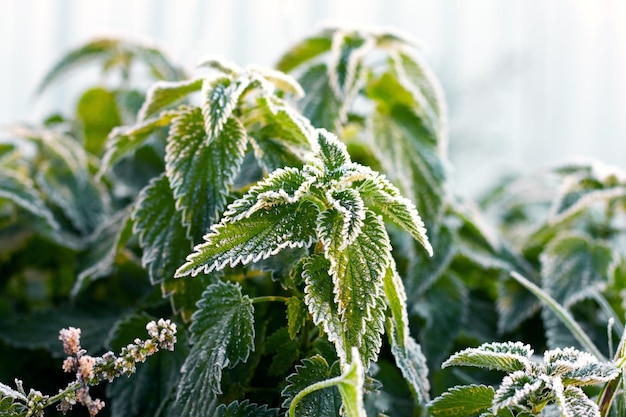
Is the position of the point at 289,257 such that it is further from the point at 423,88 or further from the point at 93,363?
the point at 423,88

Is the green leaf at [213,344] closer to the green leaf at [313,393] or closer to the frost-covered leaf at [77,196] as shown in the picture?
the green leaf at [313,393]

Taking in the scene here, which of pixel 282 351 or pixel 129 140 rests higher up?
pixel 129 140

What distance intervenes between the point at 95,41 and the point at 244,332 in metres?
0.56

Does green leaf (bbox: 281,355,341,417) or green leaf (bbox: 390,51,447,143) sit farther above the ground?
green leaf (bbox: 390,51,447,143)

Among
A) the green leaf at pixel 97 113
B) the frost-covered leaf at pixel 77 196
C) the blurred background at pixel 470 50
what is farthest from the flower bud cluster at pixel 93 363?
the blurred background at pixel 470 50

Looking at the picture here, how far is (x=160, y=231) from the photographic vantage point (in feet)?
1.58

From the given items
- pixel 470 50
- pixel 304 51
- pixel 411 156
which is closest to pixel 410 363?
pixel 411 156

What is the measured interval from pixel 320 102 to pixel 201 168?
19 cm

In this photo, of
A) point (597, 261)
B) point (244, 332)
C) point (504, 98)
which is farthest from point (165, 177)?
point (504, 98)

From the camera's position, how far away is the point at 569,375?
1.30 ft

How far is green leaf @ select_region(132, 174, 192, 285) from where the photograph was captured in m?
0.47

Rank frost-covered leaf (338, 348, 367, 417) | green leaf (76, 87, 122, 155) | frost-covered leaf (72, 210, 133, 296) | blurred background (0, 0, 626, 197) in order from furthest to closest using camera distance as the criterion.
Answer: blurred background (0, 0, 626, 197), green leaf (76, 87, 122, 155), frost-covered leaf (72, 210, 133, 296), frost-covered leaf (338, 348, 367, 417)

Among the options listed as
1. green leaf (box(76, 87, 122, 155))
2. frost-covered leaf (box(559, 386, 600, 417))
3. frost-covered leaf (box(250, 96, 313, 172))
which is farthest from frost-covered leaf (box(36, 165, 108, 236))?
frost-covered leaf (box(559, 386, 600, 417))

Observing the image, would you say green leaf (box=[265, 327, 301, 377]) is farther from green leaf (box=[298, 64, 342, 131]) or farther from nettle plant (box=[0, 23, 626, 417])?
green leaf (box=[298, 64, 342, 131])
